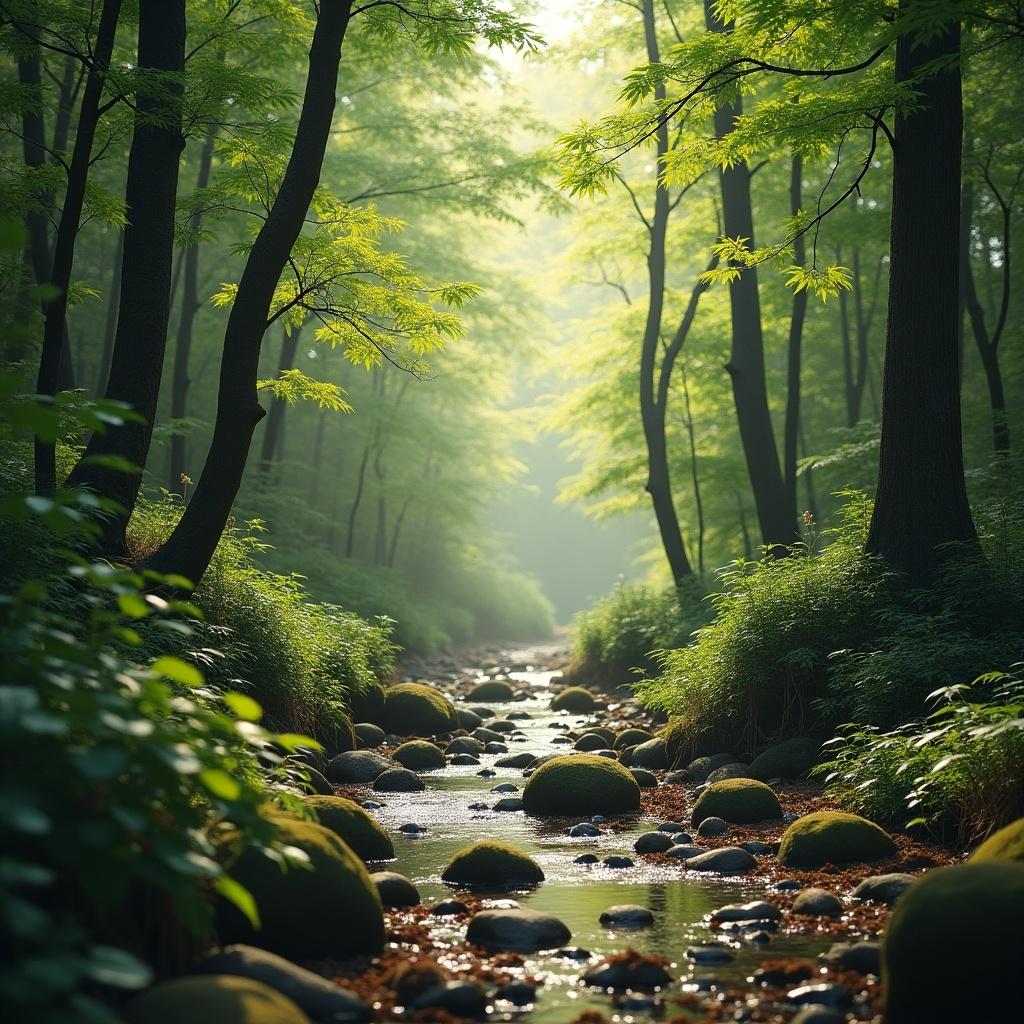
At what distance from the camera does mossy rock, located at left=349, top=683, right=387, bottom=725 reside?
11.0 meters

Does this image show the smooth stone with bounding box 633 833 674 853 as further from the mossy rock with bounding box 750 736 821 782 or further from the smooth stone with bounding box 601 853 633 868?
the mossy rock with bounding box 750 736 821 782

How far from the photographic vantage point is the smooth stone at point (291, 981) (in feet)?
11.1

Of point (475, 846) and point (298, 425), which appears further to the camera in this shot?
point (298, 425)

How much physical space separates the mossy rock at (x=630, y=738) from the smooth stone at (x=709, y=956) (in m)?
5.66

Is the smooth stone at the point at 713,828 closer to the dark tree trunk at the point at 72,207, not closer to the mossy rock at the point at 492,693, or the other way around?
the dark tree trunk at the point at 72,207

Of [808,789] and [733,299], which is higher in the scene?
[733,299]

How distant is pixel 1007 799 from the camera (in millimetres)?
4980

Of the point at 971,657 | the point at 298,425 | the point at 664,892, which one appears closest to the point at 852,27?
the point at 971,657

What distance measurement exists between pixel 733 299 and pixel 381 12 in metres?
6.33

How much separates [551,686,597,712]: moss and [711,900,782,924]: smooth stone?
29.5ft

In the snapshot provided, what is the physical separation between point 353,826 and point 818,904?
104 inches

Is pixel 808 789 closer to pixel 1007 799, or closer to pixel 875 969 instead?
pixel 1007 799

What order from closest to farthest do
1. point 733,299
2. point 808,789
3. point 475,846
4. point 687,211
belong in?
point 475,846
point 808,789
point 733,299
point 687,211

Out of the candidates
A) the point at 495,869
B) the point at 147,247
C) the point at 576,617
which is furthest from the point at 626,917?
the point at 576,617
